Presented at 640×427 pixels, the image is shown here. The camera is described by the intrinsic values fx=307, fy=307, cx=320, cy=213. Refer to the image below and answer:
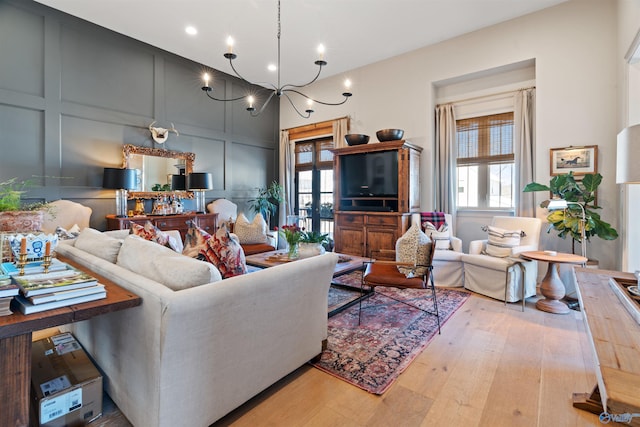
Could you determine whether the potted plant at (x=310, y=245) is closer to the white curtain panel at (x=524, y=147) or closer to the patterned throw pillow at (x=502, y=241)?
the patterned throw pillow at (x=502, y=241)

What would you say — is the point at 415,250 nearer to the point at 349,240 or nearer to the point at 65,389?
the point at 349,240

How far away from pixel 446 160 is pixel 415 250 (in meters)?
2.71

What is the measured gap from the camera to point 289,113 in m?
7.15

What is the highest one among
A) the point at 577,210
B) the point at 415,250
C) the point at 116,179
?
the point at 116,179

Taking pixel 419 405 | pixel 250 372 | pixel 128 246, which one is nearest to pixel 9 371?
pixel 128 246

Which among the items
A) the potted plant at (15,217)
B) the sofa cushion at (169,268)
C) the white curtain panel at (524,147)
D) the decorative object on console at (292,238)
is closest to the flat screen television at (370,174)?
the white curtain panel at (524,147)

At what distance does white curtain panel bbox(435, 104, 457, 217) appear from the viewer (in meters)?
5.05

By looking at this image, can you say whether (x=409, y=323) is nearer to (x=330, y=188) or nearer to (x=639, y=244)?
(x=639, y=244)

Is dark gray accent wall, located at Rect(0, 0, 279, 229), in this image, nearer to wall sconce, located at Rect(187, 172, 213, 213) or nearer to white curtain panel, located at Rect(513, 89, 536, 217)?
wall sconce, located at Rect(187, 172, 213, 213)

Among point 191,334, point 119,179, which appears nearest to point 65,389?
point 191,334

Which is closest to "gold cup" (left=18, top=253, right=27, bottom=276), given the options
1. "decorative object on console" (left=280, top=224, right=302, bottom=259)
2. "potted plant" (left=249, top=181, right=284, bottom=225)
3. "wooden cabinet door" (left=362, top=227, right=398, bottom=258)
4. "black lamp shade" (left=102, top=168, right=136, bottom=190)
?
"decorative object on console" (left=280, top=224, right=302, bottom=259)

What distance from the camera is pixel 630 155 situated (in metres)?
1.47

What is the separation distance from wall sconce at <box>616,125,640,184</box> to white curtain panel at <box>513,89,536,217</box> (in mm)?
3116

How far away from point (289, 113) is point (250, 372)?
631cm
